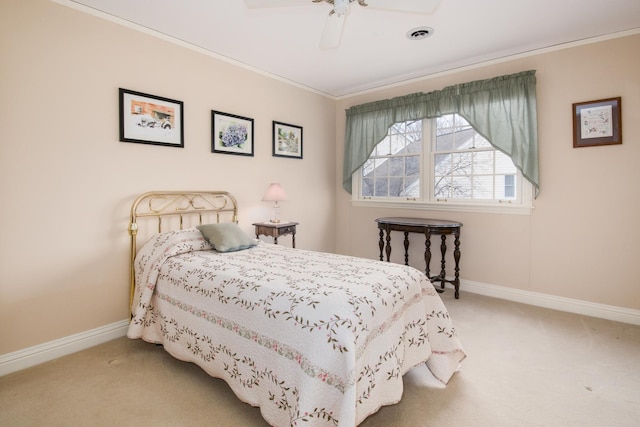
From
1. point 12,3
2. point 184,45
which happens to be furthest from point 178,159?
point 12,3

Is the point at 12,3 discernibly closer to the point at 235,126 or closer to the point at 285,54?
the point at 235,126

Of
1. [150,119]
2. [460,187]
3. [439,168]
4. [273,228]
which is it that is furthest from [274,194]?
[460,187]

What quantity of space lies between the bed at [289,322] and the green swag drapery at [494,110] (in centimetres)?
208

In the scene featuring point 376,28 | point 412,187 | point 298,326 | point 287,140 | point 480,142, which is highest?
point 376,28

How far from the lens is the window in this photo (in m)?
3.52

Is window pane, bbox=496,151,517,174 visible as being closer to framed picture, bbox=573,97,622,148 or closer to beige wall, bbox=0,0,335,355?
framed picture, bbox=573,97,622,148

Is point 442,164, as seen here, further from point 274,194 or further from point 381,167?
point 274,194

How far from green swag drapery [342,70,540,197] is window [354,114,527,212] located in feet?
0.49

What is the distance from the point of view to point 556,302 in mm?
3172

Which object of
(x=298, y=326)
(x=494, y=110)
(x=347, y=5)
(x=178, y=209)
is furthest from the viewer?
(x=494, y=110)

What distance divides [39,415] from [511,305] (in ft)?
12.3

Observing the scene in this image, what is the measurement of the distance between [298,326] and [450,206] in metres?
2.92

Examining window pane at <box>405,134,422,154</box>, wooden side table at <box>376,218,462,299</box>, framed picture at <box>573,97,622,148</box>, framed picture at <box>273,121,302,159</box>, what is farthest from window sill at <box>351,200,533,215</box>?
framed picture at <box>273,121,302,159</box>

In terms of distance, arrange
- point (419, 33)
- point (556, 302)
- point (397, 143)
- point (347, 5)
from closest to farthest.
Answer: point (347, 5), point (419, 33), point (556, 302), point (397, 143)
